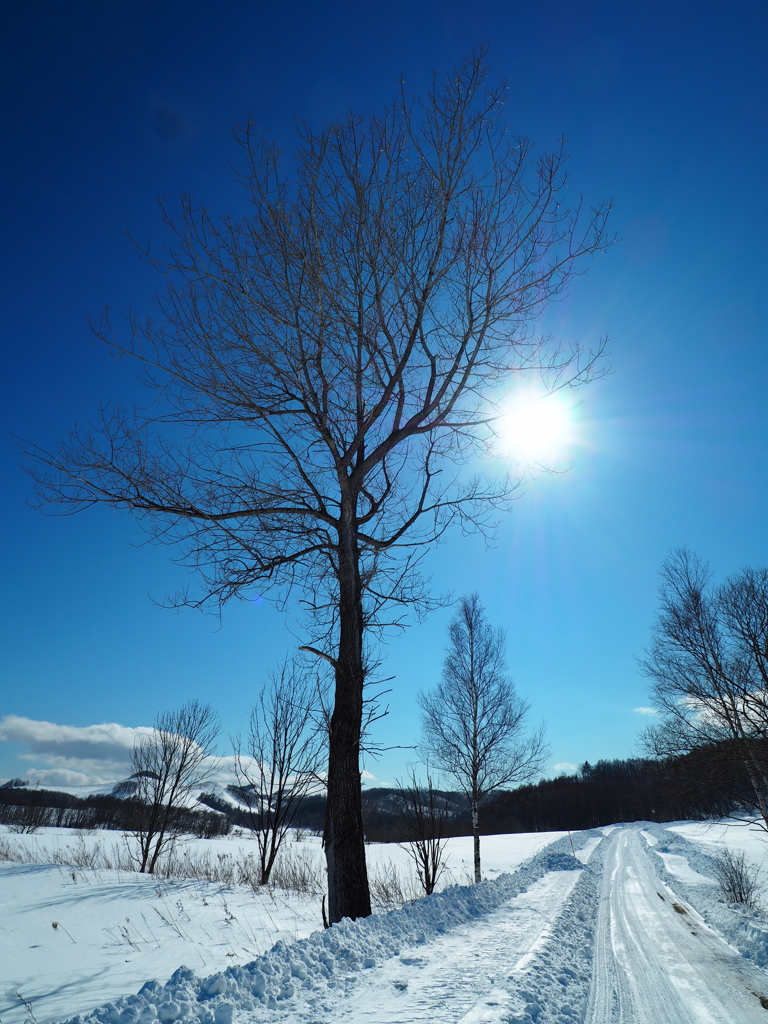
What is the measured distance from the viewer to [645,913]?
7523 mm

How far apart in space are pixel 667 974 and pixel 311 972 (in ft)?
11.5

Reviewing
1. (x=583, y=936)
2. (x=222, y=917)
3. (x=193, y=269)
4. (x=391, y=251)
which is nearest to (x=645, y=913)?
(x=583, y=936)

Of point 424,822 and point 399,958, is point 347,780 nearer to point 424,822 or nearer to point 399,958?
point 399,958

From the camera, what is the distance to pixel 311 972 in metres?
3.00

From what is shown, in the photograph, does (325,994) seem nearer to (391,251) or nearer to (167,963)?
(167,963)

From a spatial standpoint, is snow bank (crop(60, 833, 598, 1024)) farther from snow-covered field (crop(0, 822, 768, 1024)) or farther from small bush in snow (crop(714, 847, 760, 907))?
small bush in snow (crop(714, 847, 760, 907))

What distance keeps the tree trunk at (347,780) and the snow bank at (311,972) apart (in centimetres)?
48

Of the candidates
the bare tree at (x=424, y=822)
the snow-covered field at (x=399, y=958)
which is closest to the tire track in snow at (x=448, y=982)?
the snow-covered field at (x=399, y=958)

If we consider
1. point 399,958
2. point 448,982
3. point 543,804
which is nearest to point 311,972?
point 399,958

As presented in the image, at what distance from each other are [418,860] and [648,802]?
88.1 m

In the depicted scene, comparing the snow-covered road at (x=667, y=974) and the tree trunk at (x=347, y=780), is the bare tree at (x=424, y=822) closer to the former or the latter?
the snow-covered road at (x=667, y=974)

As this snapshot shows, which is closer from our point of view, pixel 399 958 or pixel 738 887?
pixel 399 958

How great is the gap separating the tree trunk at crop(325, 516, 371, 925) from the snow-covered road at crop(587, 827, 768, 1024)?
2.11 metres

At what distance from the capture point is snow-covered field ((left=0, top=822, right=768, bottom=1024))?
260 centimetres
